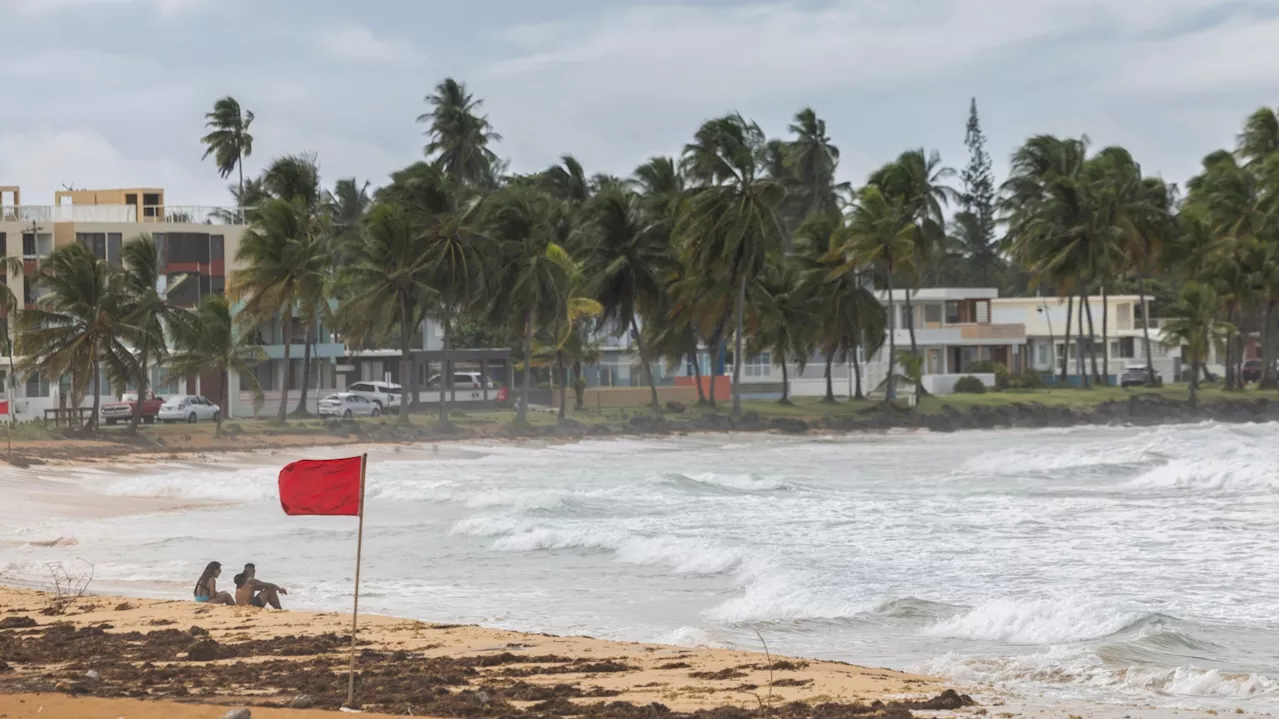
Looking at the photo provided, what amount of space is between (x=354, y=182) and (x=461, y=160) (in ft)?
16.5

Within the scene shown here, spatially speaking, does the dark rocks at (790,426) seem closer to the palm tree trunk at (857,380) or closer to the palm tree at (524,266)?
the palm tree trunk at (857,380)

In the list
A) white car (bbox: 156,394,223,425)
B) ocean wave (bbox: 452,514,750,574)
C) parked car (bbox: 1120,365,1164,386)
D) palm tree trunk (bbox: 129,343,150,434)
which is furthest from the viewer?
parked car (bbox: 1120,365,1164,386)

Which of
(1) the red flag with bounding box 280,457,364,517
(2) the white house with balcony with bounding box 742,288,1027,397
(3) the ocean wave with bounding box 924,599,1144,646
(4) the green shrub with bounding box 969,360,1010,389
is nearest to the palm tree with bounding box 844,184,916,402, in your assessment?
(2) the white house with balcony with bounding box 742,288,1027,397

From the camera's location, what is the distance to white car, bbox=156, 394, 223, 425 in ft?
162

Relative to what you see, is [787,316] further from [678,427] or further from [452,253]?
[452,253]

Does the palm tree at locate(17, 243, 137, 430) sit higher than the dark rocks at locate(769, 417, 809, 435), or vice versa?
the palm tree at locate(17, 243, 137, 430)

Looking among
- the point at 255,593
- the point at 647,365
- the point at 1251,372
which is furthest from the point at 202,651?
the point at 1251,372

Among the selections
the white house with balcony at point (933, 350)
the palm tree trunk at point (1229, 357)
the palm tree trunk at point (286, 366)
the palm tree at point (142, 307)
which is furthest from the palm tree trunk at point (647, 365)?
the palm tree trunk at point (1229, 357)

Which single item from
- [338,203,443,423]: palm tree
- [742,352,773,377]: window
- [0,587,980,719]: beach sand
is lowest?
[0,587,980,719]: beach sand

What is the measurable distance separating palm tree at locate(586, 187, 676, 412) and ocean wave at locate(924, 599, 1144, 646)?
131 feet

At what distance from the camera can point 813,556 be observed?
20.7m

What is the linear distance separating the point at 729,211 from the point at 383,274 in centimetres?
1238

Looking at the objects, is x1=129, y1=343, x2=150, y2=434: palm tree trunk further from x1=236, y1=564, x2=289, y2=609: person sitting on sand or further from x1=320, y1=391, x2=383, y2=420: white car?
x1=236, y1=564, x2=289, y2=609: person sitting on sand

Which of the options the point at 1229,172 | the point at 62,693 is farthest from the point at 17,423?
the point at 1229,172
